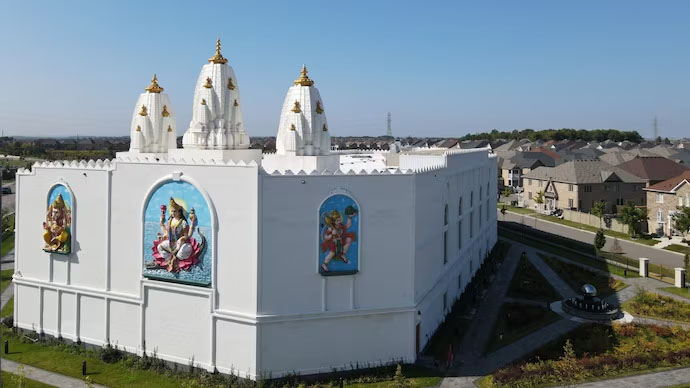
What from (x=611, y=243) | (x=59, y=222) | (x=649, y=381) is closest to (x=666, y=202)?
(x=611, y=243)

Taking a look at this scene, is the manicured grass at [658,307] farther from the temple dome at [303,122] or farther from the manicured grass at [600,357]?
the temple dome at [303,122]

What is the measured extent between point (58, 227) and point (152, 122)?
332 inches

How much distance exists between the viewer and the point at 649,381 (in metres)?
26.5

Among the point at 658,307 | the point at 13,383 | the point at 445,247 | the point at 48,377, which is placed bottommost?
the point at 48,377

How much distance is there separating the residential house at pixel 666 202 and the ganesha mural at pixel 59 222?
63.2m

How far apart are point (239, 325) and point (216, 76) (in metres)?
14.4

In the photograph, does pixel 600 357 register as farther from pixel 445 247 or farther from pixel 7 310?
pixel 7 310

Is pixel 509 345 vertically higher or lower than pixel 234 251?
lower

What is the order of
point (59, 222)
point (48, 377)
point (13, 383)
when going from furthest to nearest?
point (59, 222) → point (48, 377) → point (13, 383)

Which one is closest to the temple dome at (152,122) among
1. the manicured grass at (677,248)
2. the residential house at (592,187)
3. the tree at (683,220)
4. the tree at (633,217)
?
the manicured grass at (677,248)

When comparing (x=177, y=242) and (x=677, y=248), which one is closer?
(x=177, y=242)

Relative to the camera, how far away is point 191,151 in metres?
32.1

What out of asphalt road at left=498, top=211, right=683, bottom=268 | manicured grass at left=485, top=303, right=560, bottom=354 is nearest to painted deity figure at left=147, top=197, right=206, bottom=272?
manicured grass at left=485, top=303, right=560, bottom=354

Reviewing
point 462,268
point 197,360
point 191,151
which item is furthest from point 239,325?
point 462,268
